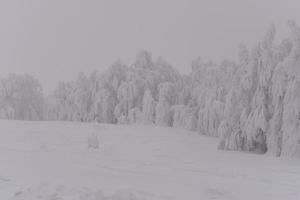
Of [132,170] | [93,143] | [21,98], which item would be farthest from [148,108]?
[132,170]

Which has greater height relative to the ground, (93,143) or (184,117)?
(184,117)

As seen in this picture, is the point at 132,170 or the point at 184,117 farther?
the point at 184,117

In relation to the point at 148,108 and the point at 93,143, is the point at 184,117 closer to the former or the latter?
the point at 148,108

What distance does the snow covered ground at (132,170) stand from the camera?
685 cm

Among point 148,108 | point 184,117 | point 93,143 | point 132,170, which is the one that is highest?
point 148,108

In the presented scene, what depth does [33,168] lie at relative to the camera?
8.60 m

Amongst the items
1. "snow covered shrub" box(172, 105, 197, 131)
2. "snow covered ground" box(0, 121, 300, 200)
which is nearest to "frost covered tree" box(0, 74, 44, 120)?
"snow covered shrub" box(172, 105, 197, 131)

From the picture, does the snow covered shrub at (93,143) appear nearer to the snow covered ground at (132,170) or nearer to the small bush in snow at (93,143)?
the small bush in snow at (93,143)

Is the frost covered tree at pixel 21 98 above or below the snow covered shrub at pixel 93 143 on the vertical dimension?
above

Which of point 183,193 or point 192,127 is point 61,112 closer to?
point 192,127

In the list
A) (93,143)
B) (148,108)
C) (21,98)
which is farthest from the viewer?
(21,98)

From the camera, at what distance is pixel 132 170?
8641 millimetres

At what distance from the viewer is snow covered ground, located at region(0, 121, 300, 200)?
6.85 m

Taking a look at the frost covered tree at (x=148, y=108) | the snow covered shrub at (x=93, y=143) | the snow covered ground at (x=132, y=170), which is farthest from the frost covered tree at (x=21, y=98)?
the snow covered shrub at (x=93, y=143)
